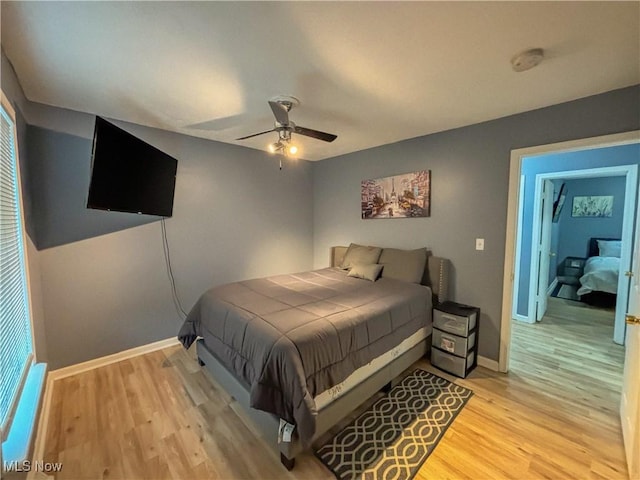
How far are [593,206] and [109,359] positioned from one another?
805 cm

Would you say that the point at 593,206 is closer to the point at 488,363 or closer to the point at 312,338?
the point at 488,363

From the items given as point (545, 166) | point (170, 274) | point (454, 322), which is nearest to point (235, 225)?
point (170, 274)

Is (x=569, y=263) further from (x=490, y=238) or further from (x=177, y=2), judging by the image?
(x=177, y=2)

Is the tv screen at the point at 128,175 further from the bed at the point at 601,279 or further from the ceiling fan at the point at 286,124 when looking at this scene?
the bed at the point at 601,279

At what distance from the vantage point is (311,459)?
1678 millimetres

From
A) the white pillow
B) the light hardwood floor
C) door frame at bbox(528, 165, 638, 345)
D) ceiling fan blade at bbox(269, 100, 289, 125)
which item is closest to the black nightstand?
the light hardwood floor

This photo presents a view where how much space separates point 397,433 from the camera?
186 cm

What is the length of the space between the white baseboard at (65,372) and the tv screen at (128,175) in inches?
58.2

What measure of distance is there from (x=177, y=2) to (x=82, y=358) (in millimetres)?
3087

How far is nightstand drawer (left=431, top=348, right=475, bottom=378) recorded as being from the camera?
251cm

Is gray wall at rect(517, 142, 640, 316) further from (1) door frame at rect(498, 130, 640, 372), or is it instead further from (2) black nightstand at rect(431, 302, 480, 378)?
(2) black nightstand at rect(431, 302, 480, 378)

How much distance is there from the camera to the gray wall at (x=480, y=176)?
2143mm

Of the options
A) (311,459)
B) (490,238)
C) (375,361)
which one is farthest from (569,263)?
(311,459)

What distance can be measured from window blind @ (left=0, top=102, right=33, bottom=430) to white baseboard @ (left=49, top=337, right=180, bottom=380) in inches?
28.9
